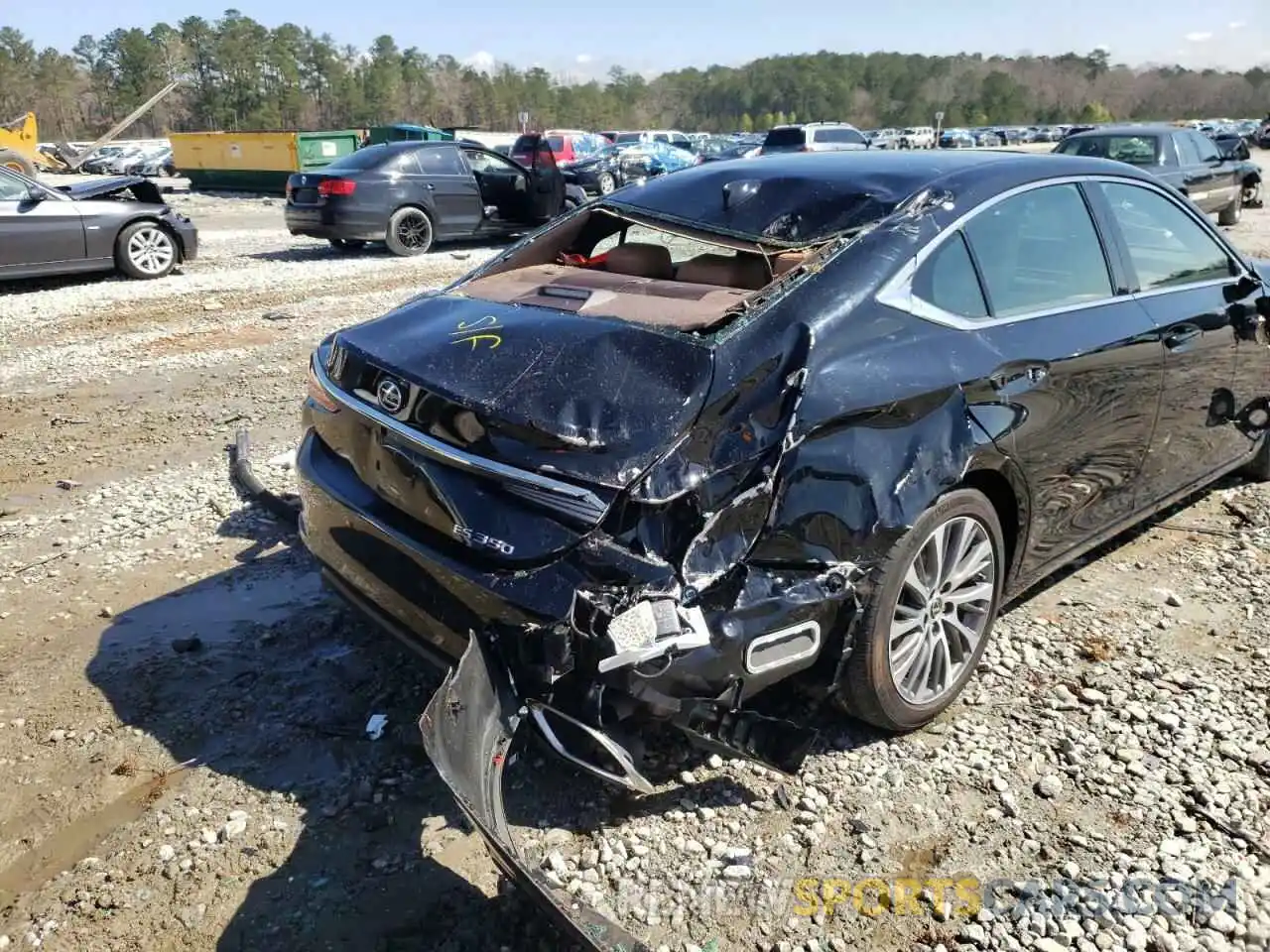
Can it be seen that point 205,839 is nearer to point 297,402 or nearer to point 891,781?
point 891,781

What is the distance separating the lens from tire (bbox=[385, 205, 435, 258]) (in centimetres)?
1368

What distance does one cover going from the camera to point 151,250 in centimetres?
1191

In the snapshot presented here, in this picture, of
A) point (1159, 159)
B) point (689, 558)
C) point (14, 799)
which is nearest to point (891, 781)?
point (689, 558)

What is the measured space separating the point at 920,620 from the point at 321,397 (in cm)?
205

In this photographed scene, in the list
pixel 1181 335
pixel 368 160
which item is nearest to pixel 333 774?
Answer: pixel 1181 335

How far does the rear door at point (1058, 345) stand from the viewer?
3109 millimetres

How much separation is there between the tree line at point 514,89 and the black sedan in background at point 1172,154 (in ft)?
240

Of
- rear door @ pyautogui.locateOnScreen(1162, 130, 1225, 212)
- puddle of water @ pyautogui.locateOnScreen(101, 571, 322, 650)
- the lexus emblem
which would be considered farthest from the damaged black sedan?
rear door @ pyautogui.locateOnScreen(1162, 130, 1225, 212)

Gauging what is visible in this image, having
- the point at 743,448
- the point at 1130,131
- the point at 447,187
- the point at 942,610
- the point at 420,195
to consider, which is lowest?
the point at 942,610

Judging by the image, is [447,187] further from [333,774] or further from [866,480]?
[866,480]

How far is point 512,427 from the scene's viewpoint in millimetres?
→ 2557

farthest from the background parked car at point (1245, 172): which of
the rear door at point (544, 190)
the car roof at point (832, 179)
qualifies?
the car roof at point (832, 179)

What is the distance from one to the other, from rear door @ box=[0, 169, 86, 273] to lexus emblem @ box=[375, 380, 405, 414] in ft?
32.4

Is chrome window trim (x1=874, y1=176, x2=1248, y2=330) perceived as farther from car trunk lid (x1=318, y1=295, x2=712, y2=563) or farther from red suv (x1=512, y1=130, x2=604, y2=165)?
red suv (x1=512, y1=130, x2=604, y2=165)
